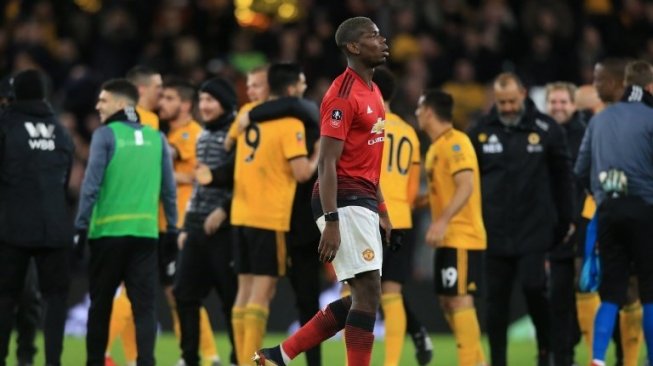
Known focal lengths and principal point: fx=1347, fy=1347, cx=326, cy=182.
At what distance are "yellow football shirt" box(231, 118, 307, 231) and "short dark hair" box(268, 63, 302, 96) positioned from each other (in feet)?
0.92

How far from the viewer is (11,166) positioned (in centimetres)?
1025

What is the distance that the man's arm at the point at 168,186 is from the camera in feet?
34.5

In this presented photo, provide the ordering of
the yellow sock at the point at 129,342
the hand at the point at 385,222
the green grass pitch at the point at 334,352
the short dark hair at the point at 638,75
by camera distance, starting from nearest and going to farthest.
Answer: the hand at the point at 385,222 → the short dark hair at the point at 638,75 → the yellow sock at the point at 129,342 → the green grass pitch at the point at 334,352

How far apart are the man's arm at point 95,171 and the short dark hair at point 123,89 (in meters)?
0.35

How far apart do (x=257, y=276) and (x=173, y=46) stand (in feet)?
31.5

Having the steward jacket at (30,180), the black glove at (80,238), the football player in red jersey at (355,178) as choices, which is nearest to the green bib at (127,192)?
the black glove at (80,238)

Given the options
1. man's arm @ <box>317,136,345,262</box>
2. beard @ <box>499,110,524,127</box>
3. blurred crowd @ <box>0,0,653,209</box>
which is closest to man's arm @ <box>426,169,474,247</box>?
beard @ <box>499,110,524,127</box>

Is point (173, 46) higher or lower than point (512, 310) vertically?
higher

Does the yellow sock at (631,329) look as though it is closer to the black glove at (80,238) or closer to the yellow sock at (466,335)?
the yellow sock at (466,335)

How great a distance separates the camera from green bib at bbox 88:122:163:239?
398 inches

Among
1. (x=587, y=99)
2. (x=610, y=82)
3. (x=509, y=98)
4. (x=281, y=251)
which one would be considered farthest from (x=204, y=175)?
(x=587, y=99)

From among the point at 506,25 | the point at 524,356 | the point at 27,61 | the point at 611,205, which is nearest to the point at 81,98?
the point at 27,61

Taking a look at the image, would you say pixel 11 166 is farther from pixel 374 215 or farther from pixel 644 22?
pixel 644 22

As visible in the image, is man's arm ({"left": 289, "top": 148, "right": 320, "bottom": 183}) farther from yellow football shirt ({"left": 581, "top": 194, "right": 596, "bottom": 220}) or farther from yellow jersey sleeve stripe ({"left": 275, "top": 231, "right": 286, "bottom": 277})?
yellow football shirt ({"left": 581, "top": 194, "right": 596, "bottom": 220})
